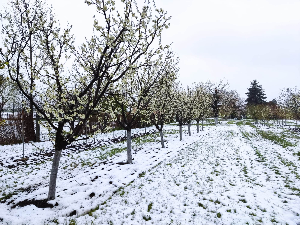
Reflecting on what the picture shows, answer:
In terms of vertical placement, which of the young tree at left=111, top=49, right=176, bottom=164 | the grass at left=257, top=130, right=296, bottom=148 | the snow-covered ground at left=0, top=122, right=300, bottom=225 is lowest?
the snow-covered ground at left=0, top=122, right=300, bottom=225

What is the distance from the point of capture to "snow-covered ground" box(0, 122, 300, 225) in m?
5.41

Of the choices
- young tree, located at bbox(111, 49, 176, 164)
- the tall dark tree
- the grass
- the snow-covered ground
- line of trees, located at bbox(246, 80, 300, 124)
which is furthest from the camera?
the tall dark tree

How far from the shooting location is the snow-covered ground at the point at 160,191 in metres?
5.41

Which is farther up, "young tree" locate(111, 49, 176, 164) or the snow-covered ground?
"young tree" locate(111, 49, 176, 164)

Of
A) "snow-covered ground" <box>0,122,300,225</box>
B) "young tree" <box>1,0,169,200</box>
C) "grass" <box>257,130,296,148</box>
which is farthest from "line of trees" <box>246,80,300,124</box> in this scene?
"young tree" <box>1,0,169,200</box>

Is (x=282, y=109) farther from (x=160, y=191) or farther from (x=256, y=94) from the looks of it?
(x=160, y=191)

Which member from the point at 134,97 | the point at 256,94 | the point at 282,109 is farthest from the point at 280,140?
the point at 256,94

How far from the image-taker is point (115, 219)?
208 inches

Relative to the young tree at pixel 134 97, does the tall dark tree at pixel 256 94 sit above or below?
above

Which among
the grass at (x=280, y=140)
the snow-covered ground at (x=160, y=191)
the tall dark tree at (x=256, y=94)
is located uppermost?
the tall dark tree at (x=256, y=94)

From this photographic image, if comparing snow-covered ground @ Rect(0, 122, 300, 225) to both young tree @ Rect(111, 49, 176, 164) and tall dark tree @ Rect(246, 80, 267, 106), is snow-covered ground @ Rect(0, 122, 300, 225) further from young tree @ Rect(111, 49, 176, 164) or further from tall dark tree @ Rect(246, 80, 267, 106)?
tall dark tree @ Rect(246, 80, 267, 106)

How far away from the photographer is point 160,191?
7234 mm

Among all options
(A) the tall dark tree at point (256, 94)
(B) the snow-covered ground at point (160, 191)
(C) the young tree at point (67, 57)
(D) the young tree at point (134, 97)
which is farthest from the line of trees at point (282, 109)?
(C) the young tree at point (67, 57)

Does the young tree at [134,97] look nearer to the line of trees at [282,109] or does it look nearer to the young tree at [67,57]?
the young tree at [67,57]
